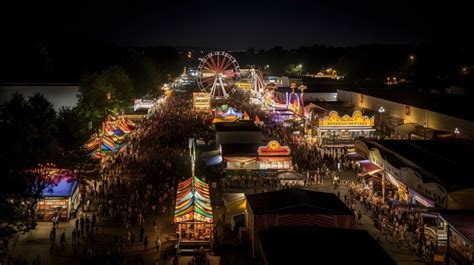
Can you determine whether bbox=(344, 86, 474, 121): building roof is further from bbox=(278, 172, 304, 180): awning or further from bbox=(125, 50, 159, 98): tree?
bbox=(125, 50, 159, 98): tree

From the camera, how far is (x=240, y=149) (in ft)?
92.8

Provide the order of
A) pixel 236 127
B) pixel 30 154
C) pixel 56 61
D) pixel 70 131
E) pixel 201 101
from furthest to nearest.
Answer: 1. pixel 56 61
2. pixel 201 101
3. pixel 236 127
4. pixel 70 131
5. pixel 30 154

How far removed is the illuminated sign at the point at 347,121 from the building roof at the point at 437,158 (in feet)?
28.6

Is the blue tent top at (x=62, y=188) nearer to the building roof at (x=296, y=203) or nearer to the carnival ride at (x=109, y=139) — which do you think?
the carnival ride at (x=109, y=139)

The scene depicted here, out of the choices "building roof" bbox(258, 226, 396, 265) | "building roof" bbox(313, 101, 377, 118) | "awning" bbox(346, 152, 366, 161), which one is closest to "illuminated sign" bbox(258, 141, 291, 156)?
"awning" bbox(346, 152, 366, 161)

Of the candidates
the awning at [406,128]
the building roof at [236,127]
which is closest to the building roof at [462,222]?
the building roof at [236,127]

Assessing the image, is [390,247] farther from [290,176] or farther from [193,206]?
[290,176]

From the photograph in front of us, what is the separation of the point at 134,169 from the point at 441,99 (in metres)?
24.6

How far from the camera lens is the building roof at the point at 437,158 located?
18172mm

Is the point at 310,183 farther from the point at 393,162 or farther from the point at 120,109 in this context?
the point at 120,109

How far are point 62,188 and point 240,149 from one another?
1059 cm

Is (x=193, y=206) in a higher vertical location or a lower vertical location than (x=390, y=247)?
higher

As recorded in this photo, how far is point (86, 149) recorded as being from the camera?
26.9 m

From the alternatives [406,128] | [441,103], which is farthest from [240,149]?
[441,103]
